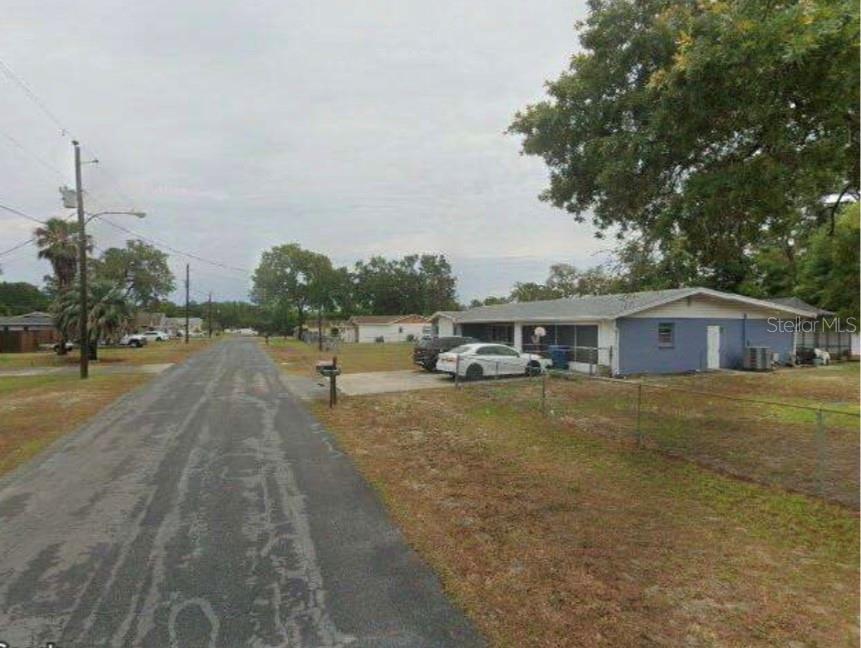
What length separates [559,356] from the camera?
24719 mm

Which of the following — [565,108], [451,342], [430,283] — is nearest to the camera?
[565,108]

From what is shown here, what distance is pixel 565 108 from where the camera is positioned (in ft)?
31.0

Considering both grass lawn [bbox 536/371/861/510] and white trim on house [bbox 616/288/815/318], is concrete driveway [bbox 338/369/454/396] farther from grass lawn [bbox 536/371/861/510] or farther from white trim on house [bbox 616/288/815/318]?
white trim on house [bbox 616/288/815/318]

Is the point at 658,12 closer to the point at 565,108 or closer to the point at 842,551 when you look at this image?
the point at 565,108

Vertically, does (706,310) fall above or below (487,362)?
above

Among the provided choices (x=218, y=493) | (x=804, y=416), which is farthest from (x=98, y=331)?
(x=804, y=416)

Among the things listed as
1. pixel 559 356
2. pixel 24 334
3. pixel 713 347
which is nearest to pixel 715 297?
pixel 713 347

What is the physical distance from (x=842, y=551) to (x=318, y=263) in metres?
87.4

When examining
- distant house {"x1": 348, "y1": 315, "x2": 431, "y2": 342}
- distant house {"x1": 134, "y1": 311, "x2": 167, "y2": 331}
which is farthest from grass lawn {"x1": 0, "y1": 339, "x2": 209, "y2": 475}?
distant house {"x1": 348, "y1": 315, "x2": 431, "y2": 342}

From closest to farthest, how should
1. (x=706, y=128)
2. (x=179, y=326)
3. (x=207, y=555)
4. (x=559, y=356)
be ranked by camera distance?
(x=207, y=555) → (x=706, y=128) → (x=559, y=356) → (x=179, y=326)

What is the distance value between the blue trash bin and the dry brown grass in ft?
55.7

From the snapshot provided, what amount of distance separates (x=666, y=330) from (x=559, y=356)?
185 inches

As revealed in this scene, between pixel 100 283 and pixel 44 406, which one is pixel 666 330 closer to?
pixel 44 406

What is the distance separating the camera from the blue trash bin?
2464 centimetres
